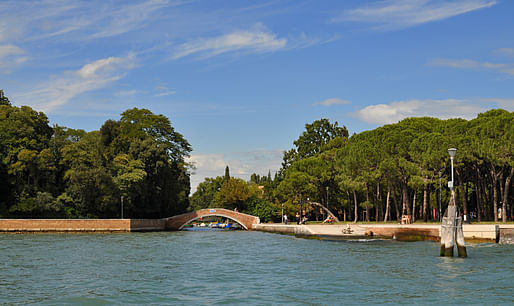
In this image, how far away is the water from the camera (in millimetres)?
16234

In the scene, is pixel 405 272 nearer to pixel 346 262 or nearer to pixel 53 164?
pixel 346 262

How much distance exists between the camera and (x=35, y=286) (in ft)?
60.6

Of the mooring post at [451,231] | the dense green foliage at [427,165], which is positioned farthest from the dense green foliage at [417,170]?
the mooring post at [451,231]

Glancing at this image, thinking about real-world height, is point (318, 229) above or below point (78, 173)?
below

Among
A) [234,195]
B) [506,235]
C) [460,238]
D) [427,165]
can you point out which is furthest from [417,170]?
[234,195]

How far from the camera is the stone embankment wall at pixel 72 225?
5288 cm

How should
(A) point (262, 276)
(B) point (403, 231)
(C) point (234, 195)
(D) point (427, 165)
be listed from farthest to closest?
(C) point (234, 195) < (D) point (427, 165) < (B) point (403, 231) < (A) point (262, 276)

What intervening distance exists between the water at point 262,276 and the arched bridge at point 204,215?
33.0 m

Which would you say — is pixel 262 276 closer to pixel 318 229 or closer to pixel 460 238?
pixel 460 238

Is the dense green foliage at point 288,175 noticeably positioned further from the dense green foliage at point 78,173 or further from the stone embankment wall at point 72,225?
the stone embankment wall at point 72,225

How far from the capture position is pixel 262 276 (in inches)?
824

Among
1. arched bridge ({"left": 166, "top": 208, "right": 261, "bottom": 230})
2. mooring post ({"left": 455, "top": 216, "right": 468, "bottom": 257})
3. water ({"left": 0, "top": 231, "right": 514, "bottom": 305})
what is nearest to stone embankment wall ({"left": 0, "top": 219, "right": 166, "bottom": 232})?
arched bridge ({"left": 166, "top": 208, "right": 261, "bottom": 230})

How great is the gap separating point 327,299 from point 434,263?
8.68 m

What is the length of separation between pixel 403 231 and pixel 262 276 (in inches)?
741
